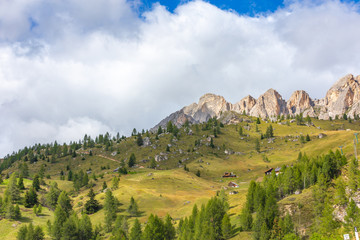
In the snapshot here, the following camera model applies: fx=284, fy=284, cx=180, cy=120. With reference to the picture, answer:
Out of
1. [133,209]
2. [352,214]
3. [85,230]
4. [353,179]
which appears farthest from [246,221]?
[85,230]

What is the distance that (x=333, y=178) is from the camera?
10225 centimetres

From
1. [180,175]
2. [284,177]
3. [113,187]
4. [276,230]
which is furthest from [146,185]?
[276,230]

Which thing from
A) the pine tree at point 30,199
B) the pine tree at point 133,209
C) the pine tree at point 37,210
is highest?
the pine tree at point 30,199

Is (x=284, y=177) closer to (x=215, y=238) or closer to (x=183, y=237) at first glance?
(x=215, y=238)

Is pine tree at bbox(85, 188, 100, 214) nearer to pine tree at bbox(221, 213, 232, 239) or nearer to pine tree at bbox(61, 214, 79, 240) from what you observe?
pine tree at bbox(61, 214, 79, 240)

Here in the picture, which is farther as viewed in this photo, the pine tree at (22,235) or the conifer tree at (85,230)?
the conifer tree at (85,230)

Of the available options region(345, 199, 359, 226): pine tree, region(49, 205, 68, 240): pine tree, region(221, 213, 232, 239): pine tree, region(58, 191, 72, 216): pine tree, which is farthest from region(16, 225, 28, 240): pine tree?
region(345, 199, 359, 226): pine tree

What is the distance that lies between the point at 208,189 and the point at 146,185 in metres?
36.9

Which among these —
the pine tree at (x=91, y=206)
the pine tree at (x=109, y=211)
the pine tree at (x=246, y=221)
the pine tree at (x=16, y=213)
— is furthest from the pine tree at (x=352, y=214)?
the pine tree at (x=16, y=213)

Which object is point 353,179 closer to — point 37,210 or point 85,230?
point 85,230

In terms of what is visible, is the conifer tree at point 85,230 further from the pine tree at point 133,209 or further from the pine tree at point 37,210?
the pine tree at point 37,210

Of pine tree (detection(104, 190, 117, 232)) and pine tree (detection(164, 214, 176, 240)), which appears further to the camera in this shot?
pine tree (detection(104, 190, 117, 232))

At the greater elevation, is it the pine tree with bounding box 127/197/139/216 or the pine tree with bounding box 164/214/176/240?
the pine tree with bounding box 127/197/139/216

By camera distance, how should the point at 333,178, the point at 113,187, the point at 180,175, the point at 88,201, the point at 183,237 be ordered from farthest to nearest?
the point at 180,175 → the point at 113,187 → the point at 88,201 → the point at 333,178 → the point at 183,237
